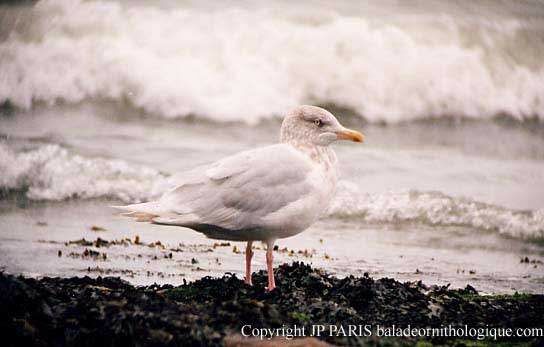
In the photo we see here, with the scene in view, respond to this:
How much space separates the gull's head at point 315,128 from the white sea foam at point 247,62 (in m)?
1.59

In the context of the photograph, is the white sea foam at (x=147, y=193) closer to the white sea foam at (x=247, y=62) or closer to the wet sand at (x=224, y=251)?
the wet sand at (x=224, y=251)

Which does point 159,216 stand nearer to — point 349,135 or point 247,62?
point 349,135

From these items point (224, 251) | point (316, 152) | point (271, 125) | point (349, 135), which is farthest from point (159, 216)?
point (271, 125)

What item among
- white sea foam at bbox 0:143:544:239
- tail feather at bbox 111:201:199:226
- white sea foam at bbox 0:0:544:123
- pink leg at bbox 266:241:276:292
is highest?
white sea foam at bbox 0:0:544:123

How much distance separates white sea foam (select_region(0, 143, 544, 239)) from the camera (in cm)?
577

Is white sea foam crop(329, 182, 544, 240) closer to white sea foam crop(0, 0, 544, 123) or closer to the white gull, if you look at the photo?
white sea foam crop(0, 0, 544, 123)

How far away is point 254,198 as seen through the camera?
424 cm

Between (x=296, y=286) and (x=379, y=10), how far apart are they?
2.81 meters

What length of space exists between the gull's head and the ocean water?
1566 mm

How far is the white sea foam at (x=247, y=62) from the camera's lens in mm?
5957

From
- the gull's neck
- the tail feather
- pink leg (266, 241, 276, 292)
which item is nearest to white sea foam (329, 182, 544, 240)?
the gull's neck

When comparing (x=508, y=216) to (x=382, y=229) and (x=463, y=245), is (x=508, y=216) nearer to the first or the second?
(x=463, y=245)

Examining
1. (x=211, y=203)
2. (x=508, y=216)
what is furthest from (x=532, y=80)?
(x=211, y=203)

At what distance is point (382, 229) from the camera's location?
5.96 metres
